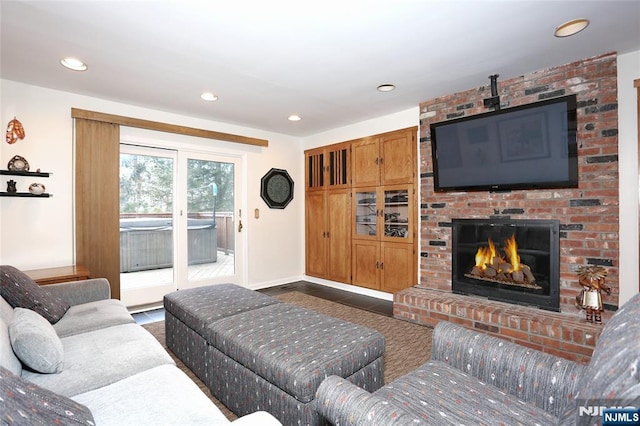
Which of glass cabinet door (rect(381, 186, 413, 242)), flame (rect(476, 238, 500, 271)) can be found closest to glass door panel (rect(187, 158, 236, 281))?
glass cabinet door (rect(381, 186, 413, 242))

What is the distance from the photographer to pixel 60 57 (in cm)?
251

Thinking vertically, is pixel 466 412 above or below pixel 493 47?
below

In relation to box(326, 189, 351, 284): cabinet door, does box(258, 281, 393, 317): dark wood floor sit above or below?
below

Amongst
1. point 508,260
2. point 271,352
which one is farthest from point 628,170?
point 271,352

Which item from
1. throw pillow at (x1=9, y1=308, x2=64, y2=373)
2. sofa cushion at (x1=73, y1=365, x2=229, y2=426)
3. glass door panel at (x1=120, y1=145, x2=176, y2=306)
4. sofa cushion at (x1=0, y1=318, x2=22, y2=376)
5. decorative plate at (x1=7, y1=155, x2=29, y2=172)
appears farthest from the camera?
glass door panel at (x1=120, y1=145, x2=176, y2=306)

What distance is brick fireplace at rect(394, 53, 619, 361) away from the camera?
2.49 m

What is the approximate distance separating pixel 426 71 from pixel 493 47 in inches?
22.1

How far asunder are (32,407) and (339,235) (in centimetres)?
412

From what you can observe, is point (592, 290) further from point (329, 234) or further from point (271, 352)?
point (329, 234)

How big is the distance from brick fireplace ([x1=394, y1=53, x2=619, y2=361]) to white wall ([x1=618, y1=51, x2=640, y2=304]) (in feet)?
0.17

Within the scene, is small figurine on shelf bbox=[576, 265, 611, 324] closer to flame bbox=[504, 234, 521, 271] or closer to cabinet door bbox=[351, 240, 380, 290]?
flame bbox=[504, 234, 521, 271]

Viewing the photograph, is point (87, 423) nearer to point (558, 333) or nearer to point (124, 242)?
point (558, 333)

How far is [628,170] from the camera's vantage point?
96.6 inches

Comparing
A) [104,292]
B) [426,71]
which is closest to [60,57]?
[104,292]
